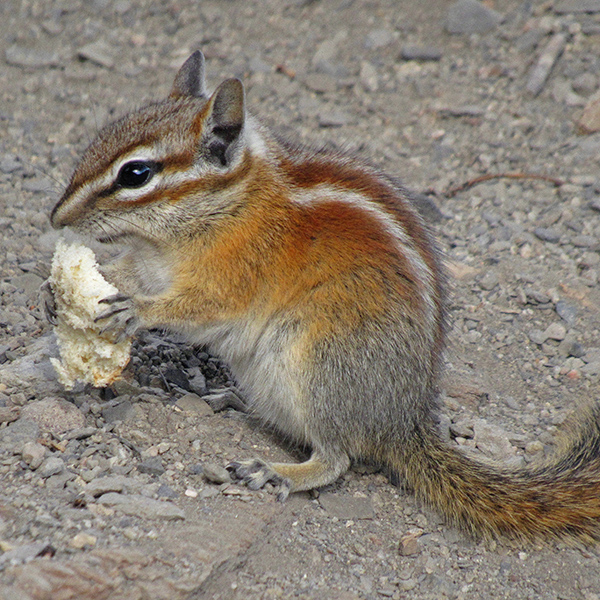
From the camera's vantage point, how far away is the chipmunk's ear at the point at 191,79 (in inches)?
167

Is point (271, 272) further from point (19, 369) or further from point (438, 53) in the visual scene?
point (438, 53)

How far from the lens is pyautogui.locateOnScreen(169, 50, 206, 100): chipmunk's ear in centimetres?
423

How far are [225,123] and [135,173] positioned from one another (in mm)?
467

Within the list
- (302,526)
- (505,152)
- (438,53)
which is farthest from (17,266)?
(438,53)

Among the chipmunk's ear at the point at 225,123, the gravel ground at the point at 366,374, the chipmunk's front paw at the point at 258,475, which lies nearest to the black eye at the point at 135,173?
the chipmunk's ear at the point at 225,123

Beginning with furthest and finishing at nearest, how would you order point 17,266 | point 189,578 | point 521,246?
point 521,246
point 17,266
point 189,578

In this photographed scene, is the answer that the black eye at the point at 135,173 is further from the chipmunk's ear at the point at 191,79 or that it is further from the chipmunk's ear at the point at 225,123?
the chipmunk's ear at the point at 191,79

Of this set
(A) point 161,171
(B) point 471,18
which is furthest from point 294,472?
(B) point 471,18

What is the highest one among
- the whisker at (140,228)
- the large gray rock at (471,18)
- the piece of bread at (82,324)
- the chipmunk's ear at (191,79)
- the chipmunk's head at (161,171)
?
the large gray rock at (471,18)

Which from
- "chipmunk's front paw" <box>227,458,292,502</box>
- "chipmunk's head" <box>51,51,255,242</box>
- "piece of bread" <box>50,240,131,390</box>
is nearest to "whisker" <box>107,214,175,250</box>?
"chipmunk's head" <box>51,51,255,242</box>

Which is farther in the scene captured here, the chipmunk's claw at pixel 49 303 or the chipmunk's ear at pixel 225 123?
the chipmunk's claw at pixel 49 303

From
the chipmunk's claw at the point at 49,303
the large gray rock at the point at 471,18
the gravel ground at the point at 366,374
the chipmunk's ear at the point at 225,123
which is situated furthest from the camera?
the large gray rock at the point at 471,18

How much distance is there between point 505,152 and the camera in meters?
6.51

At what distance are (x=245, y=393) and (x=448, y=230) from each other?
255 cm
